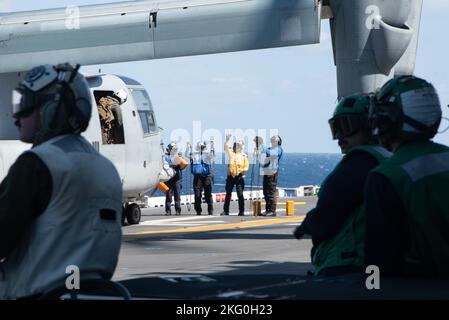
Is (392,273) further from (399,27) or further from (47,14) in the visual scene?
(47,14)

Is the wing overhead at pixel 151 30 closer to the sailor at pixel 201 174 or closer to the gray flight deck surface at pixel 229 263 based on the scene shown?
the gray flight deck surface at pixel 229 263

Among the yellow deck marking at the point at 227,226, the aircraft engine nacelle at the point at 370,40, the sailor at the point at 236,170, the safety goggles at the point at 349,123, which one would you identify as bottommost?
the yellow deck marking at the point at 227,226

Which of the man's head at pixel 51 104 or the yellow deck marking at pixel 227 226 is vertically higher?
the man's head at pixel 51 104

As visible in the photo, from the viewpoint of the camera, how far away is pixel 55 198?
4.38 m

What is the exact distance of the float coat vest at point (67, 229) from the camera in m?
4.36

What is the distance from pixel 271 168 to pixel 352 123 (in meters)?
20.3

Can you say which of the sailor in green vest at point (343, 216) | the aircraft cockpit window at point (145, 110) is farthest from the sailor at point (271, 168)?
the sailor in green vest at point (343, 216)

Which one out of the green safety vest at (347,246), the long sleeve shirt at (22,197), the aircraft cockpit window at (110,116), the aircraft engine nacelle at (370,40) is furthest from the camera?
the aircraft cockpit window at (110,116)

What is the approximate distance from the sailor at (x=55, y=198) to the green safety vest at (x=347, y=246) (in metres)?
1.31

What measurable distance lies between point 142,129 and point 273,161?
15.0ft

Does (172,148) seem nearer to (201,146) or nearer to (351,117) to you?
(201,146)

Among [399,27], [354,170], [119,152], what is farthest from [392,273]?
[119,152]
